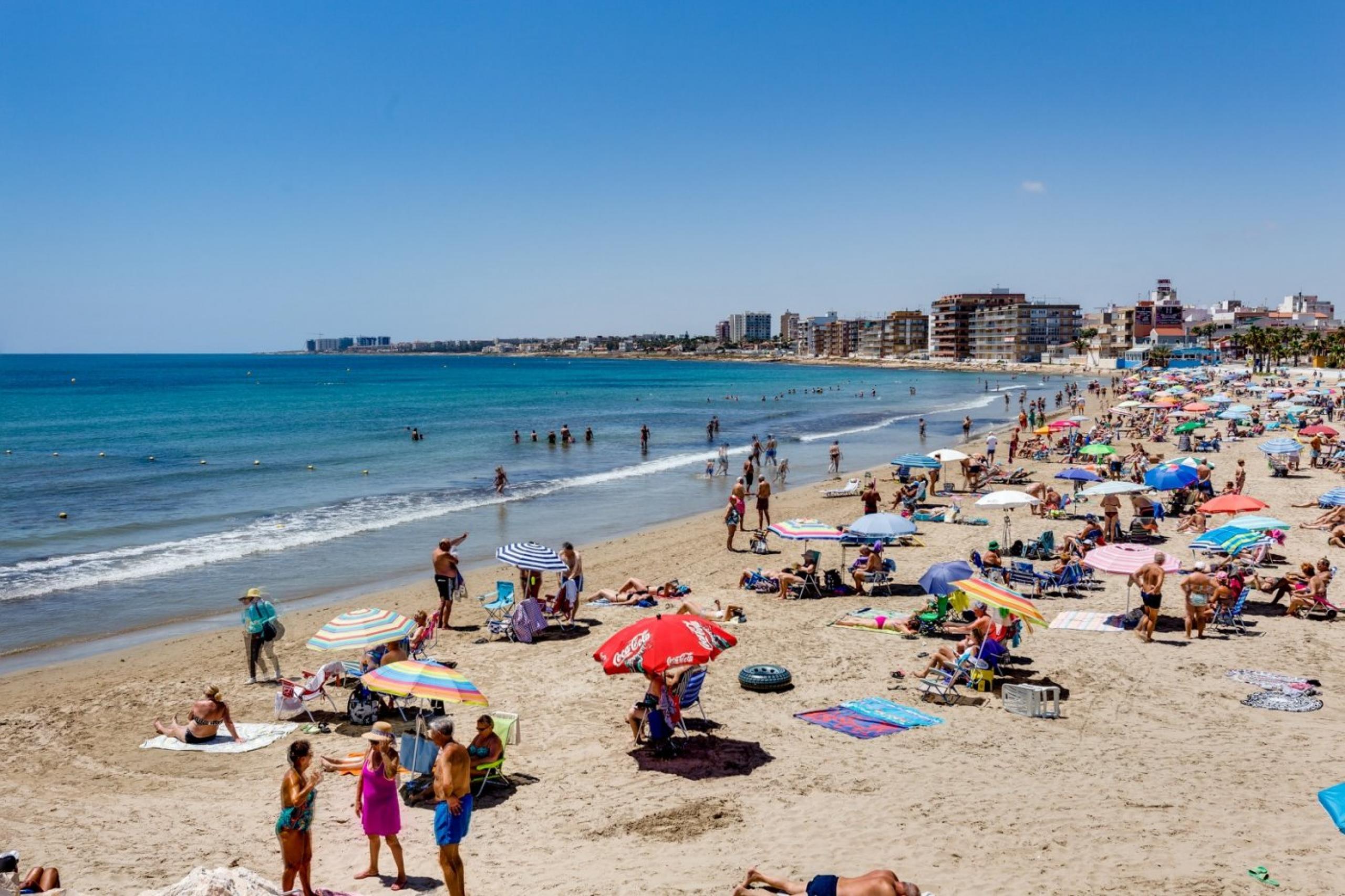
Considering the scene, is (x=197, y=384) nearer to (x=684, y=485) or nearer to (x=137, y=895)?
(x=684, y=485)

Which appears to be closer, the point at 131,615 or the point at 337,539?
the point at 131,615

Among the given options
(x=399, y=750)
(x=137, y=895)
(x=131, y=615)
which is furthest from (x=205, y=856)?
(x=131, y=615)

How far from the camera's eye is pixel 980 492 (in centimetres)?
2608

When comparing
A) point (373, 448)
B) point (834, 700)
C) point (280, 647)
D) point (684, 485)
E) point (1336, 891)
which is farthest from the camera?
point (373, 448)

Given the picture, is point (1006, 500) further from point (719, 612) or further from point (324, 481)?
point (324, 481)

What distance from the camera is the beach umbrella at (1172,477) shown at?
66.0 ft

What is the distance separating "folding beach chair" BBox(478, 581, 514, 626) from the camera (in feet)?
47.1

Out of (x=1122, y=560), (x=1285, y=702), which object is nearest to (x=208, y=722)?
(x=1285, y=702)

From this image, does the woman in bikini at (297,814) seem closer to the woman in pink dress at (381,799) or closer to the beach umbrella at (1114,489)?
the woman in pink dress at (381,799)

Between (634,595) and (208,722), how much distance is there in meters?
7.11

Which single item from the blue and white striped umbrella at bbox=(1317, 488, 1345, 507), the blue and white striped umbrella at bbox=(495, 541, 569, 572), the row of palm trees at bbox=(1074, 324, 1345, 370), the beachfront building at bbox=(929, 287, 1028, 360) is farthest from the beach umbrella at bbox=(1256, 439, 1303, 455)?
the beachfront building at bbox=(929, 287, 1028, 360)

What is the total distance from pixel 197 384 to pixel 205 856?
456 ft

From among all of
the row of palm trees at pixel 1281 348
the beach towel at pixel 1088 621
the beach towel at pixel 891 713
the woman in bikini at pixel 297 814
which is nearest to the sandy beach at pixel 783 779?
the beach towel at pixel 891 713

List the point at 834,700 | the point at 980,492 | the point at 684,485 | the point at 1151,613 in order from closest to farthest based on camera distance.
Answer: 1. the point at 834,700
2. the point at 1151,613
3. the point at 980,492
4. the point at 684,485
